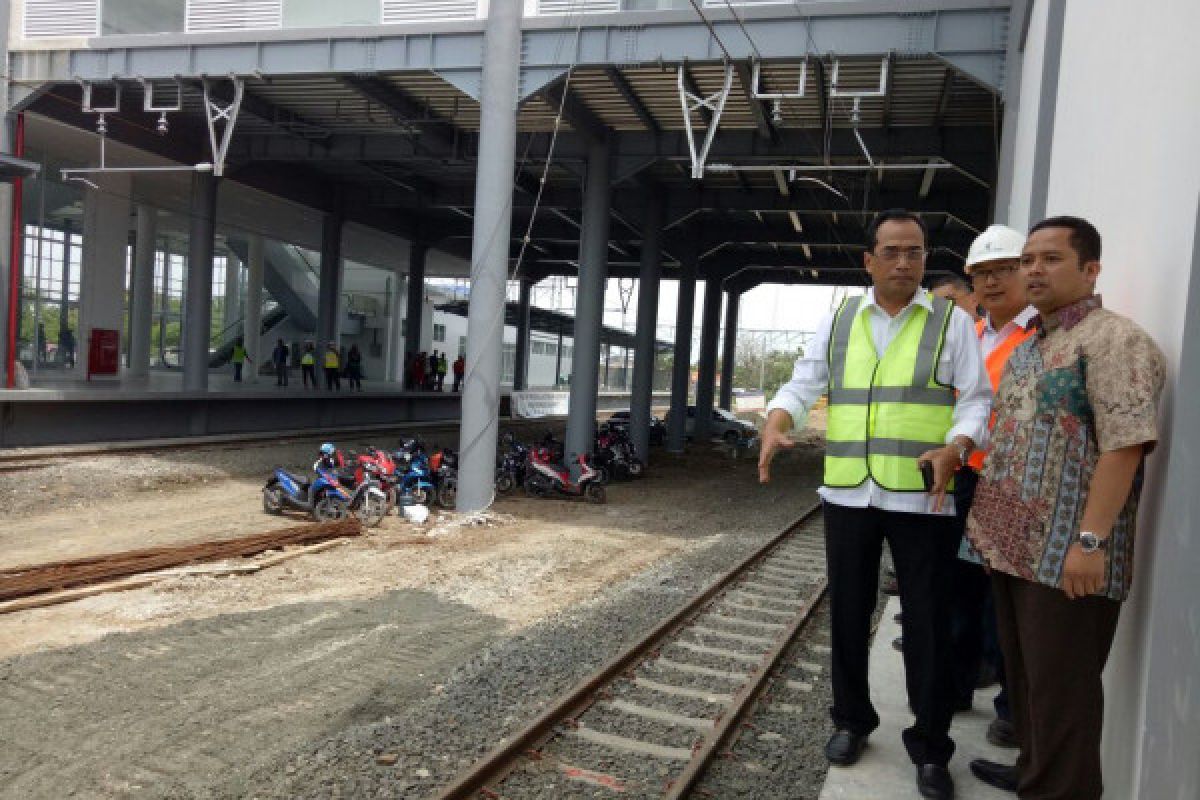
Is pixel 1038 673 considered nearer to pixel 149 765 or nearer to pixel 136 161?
pixel 149 765

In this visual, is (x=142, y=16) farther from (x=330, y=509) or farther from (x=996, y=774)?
(x=996, y=774)

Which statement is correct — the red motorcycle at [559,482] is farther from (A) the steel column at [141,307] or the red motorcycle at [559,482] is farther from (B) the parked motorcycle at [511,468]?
(A) the steel column at [141,307]

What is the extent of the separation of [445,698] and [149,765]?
1.60 meters

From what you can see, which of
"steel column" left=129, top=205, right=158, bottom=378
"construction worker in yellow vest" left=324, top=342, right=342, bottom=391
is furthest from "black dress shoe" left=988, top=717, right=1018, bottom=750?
"steel column" left=129, top=205, right=158, bottom=378

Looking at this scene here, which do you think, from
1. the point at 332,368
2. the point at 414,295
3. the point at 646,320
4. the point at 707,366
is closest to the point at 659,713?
the point at 646,320

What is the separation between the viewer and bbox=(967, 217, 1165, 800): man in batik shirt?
7.77ft

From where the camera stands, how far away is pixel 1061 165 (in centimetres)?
522

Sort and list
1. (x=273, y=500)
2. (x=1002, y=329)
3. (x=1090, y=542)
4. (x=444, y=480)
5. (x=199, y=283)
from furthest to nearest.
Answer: (x=199, y=283) < (x=444, y=480) < (x=273, y=500) < (x=1002, y=329) < (x=1090, y=542)

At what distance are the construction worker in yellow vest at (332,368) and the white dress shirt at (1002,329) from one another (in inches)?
910

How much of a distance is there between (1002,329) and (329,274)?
2347 cm

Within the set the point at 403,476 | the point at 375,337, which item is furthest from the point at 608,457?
the point at 375,337

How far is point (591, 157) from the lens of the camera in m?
16.5

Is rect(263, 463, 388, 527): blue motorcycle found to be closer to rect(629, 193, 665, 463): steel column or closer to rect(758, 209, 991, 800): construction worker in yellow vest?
rect(758, 209, 991, 800): construction worker in yellow vest

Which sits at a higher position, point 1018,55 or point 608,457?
point 1018,55
